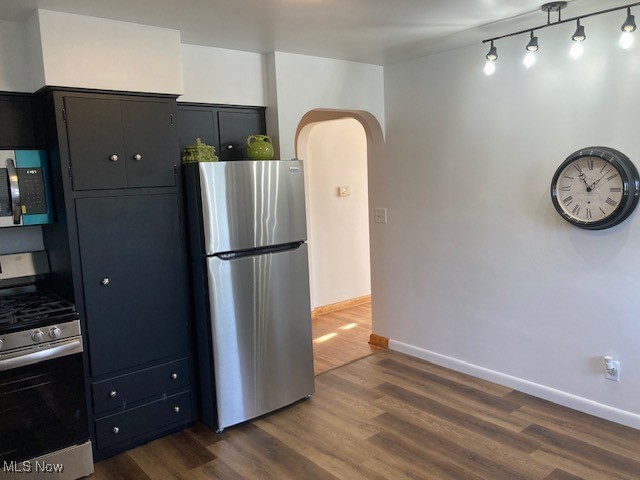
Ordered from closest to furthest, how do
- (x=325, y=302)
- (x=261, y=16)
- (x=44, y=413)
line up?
1. (x=44, y=413)
2. (x=261, y=16)
3. (x=325, y=302)

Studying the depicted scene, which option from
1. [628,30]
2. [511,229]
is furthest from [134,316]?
[628,30]

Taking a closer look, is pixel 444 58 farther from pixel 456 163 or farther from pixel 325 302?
pixel 325 302

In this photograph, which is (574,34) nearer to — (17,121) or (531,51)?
(531,51)

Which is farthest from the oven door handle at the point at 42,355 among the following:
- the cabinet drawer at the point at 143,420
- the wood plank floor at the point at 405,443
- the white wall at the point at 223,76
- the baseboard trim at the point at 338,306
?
the baseboard trim at the point at 338,306

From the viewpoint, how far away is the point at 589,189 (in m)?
2.87

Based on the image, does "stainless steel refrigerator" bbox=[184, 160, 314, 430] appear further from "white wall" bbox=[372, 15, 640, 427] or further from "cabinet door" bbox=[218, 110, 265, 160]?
"white wall" bbox=[372, 15, 640, 427]

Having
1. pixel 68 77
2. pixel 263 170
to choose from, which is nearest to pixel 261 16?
pixel 263 170

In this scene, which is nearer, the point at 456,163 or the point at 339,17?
the point at 339,17

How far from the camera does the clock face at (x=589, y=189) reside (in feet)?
9.06

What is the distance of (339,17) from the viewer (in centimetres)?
278

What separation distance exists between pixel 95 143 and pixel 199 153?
582 millimetres

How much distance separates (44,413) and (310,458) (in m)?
1.38

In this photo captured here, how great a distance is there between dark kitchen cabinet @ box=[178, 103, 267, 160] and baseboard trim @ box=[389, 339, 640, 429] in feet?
6.92

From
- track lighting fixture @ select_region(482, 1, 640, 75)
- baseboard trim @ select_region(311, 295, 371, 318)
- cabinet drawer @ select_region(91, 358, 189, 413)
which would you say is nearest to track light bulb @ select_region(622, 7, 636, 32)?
track lighting fixture @ select_region(482, 1, 640, 75)
